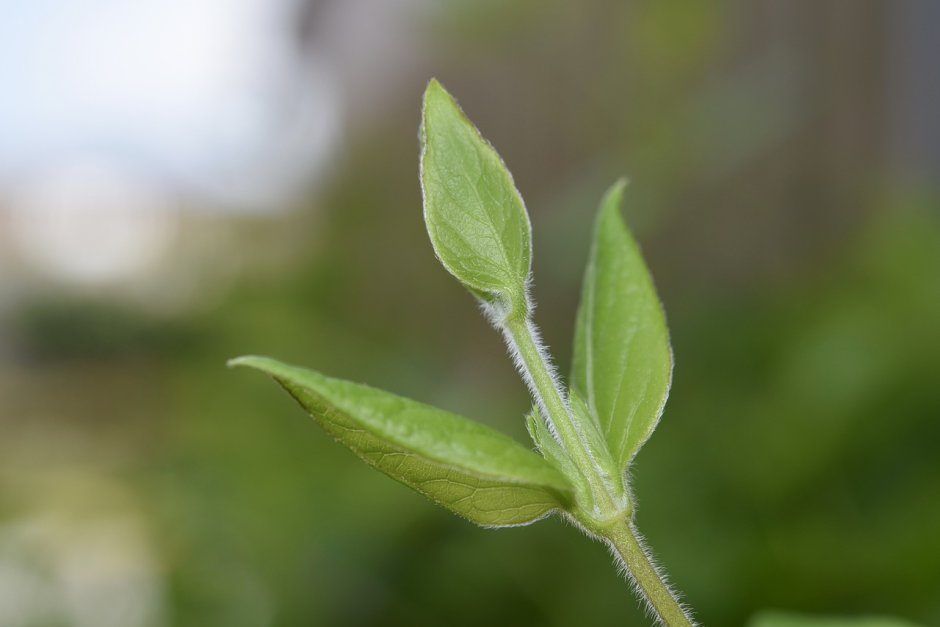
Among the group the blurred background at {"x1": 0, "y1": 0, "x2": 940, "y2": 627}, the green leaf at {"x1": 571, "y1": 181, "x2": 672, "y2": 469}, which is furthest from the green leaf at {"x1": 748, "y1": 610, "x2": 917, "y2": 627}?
the blurred background at {"x1": 0, "y1": 0, "x2": 940, "y2": 627}

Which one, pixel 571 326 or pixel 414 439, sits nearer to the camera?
pixel 414 439

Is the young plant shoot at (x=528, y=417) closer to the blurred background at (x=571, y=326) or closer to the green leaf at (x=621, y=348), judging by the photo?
the green leaf at (x=621, y=348)

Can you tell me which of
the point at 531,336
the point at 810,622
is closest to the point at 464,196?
the point at 531,336

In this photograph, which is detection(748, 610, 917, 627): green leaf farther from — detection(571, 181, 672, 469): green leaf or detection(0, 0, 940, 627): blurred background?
detection(0, 0, 940, 627): blurred background

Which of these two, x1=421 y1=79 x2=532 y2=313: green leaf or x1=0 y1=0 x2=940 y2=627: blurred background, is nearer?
x1=421 y1=79 x2=532 y2=313: green leaf

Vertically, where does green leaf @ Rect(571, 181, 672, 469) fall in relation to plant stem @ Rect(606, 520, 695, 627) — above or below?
above

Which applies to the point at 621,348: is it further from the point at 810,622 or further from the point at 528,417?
the point at 810,622

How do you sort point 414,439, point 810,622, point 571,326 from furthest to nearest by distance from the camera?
point 571,326, point 810,622, point 414,439

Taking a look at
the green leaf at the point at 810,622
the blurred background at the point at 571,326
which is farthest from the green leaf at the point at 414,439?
the blurred background at the point at 571,326
